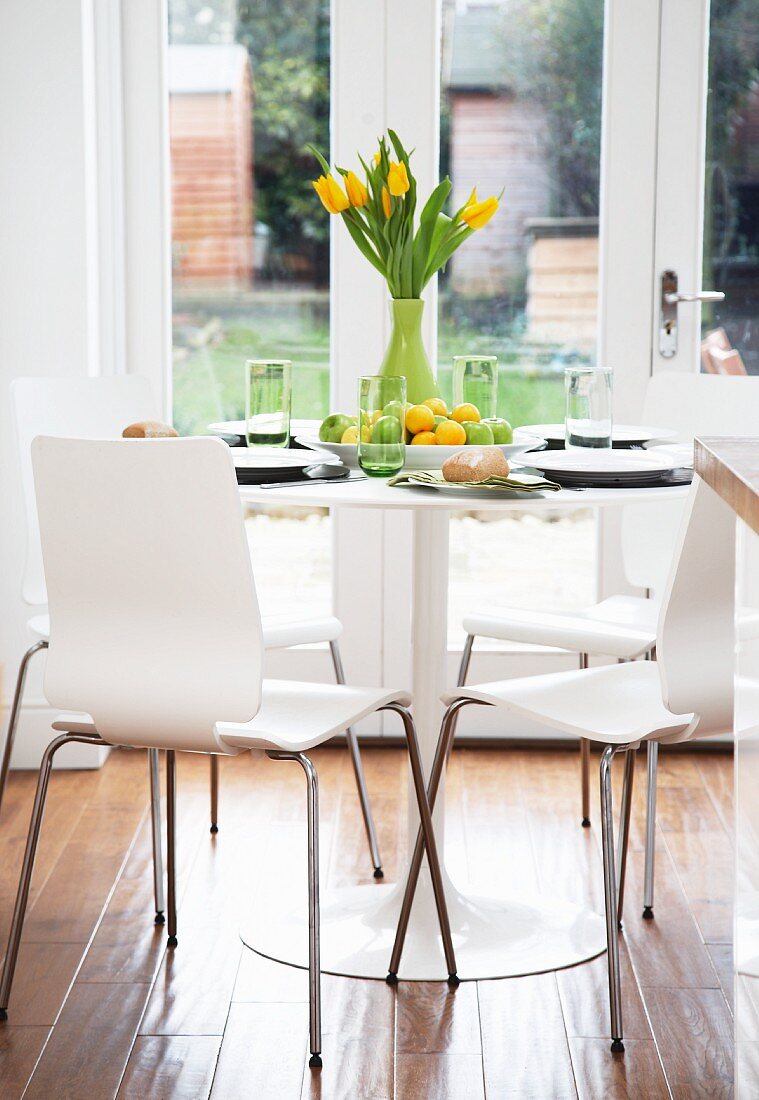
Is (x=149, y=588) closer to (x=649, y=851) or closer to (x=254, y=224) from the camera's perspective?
(x=649, y=851)

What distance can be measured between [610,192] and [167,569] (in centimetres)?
201

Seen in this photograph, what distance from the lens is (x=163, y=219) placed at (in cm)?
347

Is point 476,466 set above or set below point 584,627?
above

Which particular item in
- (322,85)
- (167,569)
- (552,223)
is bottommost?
(167,569)

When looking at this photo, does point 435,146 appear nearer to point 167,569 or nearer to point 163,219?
point 163,219

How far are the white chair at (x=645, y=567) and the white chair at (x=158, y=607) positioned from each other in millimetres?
692

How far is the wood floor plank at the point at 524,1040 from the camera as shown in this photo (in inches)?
75.1

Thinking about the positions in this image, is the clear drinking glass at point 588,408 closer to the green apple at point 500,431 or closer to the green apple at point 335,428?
the green apple at point 500,431

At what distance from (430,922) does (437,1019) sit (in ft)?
0.86

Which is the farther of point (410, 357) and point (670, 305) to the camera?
point (670, 305)

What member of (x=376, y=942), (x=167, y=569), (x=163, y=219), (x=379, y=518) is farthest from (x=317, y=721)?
(x=163, y=219)

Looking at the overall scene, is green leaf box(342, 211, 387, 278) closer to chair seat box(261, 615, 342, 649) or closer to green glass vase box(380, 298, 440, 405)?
green glass vase box(380, 298, 440, 405)

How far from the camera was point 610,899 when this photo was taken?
6.38ft

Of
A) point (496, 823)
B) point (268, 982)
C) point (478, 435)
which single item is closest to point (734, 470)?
point (478, 435)
